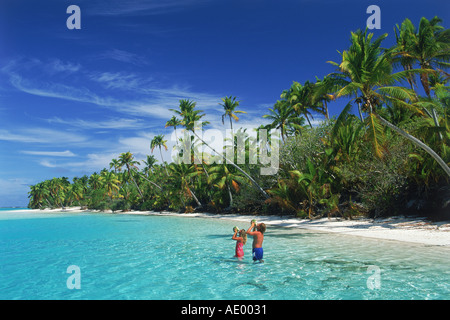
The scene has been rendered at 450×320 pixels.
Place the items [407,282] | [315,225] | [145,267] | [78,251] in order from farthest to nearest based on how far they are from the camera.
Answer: [315,225], [78,251], [145,267], [407,282]

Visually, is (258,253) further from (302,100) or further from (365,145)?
(302,100)

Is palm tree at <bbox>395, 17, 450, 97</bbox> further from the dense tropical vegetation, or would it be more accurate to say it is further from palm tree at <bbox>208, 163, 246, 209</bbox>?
palm tree at <bbox>208, 163, 246, 209</bbox>

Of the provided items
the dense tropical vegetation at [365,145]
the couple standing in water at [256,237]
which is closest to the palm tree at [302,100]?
the dense tropical vegetation at [365,145]

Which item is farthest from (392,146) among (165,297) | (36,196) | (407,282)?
(36,196)

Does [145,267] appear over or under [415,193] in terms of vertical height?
under

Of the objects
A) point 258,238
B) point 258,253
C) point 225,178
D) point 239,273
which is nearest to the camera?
point 239,273

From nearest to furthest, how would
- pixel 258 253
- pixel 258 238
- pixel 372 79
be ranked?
pixel 258 238
pixel 258 253
pixel 372 79

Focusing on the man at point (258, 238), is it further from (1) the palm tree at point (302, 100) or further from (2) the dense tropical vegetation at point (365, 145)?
(1) the palm tree at point (302, 100)

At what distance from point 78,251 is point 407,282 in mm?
12841

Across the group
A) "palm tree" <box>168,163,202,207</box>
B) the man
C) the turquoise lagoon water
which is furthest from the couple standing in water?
"palm tree" <box>168,163,202,207</box>

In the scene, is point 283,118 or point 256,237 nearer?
point 256,237

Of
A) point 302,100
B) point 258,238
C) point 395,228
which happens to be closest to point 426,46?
point 395,228

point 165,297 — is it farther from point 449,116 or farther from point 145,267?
point 449,116

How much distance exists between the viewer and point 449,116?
1769 cm
